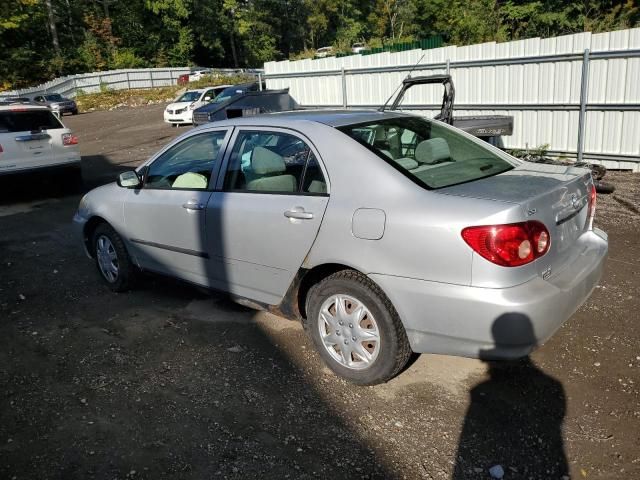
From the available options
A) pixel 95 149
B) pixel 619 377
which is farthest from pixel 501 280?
pixel 95 149

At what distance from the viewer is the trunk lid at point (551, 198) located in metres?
2.97

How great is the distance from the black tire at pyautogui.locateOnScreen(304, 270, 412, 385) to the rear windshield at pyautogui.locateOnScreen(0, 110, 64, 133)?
8.25 m

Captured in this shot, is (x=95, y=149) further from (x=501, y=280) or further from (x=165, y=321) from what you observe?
(x=501, y=280)

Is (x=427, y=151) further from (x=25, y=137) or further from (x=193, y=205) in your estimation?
(x=25, y=137)

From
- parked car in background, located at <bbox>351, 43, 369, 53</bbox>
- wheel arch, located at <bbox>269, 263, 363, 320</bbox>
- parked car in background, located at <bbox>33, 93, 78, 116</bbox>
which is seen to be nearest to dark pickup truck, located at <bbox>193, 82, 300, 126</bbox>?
wheel arch, located at <bbox>269, 263, 363, 320</bbox>

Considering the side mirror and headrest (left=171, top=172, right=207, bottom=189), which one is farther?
the side mirror

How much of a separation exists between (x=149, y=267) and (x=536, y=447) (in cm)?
341

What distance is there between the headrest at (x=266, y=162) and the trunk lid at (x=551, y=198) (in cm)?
118

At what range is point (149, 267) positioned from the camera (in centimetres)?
494

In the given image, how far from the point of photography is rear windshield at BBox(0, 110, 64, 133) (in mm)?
9562

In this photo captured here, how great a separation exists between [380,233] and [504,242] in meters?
0.66

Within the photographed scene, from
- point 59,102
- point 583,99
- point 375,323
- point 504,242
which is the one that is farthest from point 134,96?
point 504,242

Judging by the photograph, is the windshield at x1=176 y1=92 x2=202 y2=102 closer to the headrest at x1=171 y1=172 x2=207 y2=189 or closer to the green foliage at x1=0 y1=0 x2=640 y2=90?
the green foliage at x1=0 y1=0 x2=640 y2=90

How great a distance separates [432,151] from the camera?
A: 12.1ft
